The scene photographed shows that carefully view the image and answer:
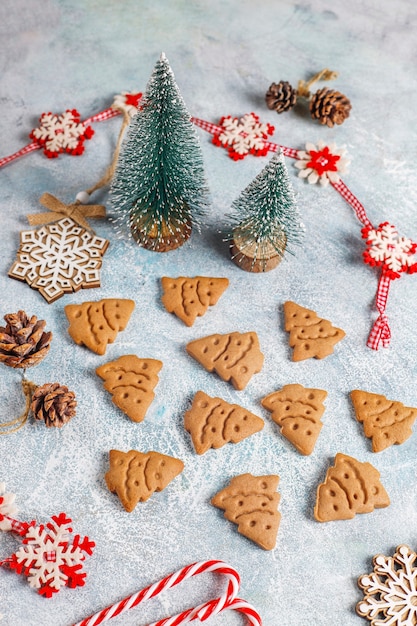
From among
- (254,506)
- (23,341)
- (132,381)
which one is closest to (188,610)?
(254,506)

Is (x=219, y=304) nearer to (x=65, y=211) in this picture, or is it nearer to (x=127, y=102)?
(x=65, y=211)

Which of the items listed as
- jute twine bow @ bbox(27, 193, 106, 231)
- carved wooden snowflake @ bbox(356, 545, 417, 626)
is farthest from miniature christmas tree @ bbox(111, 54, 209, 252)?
carved wooden snowflake @ bbox(356, 545, 417, 626)

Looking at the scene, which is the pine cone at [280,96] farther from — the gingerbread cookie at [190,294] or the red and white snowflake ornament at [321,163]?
the gingerbread cookie at [190,294]

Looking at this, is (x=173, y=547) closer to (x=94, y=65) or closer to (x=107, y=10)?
(x=94, y=65)

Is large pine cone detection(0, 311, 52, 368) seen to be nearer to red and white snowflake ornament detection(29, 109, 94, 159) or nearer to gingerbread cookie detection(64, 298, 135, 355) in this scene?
gingerbread cookie detection(64, 298, 135, 355)

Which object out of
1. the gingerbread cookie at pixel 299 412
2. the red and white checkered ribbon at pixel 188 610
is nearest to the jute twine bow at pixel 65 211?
the gingerbread cookie at pixel 299 412

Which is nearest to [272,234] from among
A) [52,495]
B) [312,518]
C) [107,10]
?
[312,518]
